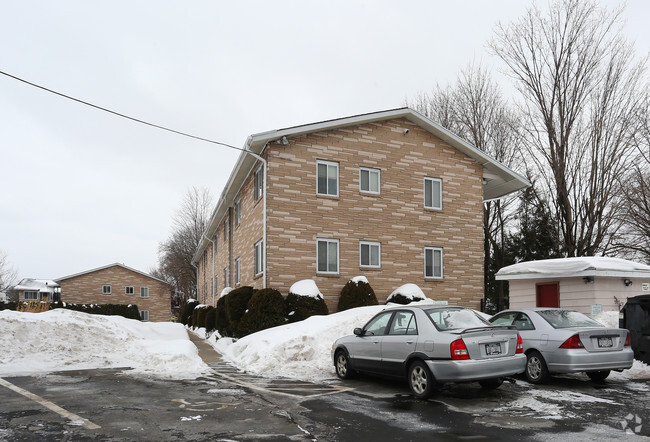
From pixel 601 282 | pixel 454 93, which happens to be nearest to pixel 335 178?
pixel 601 282

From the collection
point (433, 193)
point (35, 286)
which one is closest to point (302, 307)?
point (433, 193)

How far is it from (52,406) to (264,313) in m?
9.48

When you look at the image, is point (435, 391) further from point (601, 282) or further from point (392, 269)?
point (392, 269)

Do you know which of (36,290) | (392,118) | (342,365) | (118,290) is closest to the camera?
(342,365)

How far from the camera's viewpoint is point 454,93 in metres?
36.1

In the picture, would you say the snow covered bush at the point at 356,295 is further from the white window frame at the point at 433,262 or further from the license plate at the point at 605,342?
the license plate at the point at 605,342

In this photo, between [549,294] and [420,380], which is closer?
[420,380]

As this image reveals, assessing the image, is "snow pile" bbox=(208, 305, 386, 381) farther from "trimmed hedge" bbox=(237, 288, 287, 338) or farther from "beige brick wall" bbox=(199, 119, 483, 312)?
"beige brick wall" bbox=(199, 119, 483, 312)

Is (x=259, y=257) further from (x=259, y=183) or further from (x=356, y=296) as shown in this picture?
(x=356, y=296)

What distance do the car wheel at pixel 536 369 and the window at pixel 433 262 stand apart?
1114 cm

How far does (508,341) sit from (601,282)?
32.3 feet

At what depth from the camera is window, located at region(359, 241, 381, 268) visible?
20359mm

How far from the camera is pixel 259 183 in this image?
20891mm

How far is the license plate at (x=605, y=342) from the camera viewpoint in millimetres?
9867
